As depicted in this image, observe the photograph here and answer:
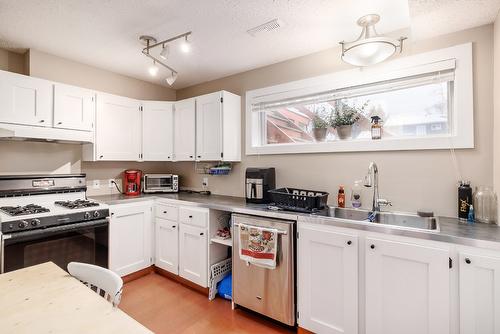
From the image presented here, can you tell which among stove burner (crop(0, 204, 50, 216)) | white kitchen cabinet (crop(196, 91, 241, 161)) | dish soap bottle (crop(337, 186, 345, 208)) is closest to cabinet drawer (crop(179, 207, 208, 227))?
white kitchen cabinet (crop(196, 91, 241, 161))

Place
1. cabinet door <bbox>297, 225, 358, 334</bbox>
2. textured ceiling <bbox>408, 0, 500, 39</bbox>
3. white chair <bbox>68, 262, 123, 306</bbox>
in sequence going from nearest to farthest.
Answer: white chair <bbox>68, 262, 123, 306</bbox>
textured ceiling <bbox>408, 0, 500, 39</bbox>
cabinet door <bbox>297, 225, 358, 334</bbox>

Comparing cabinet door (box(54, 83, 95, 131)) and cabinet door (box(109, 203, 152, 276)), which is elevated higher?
cabinet door (box(54, 83, 95, 131))

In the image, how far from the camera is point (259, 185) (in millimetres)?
2607

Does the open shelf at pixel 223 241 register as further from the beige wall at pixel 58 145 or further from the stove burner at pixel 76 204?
the beige wall at pixel 58 145

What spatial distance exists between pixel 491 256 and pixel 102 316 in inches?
74.2

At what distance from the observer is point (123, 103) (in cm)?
312

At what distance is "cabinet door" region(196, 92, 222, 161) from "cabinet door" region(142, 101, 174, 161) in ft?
1.62

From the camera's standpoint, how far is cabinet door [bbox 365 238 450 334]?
1.49m

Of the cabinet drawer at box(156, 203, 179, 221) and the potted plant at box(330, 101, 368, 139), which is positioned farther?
the cabinet drawer at box(156, 203, 179, 221)

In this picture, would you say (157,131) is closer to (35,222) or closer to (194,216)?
(194,216)

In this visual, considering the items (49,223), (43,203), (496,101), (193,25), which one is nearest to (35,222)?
(49,223)

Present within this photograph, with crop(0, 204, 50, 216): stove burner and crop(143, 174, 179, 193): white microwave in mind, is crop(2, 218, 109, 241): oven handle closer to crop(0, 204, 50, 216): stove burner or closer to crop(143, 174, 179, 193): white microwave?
crop(0, 204, 50, 216): stove burner

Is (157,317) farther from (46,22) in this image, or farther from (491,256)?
(46,22)

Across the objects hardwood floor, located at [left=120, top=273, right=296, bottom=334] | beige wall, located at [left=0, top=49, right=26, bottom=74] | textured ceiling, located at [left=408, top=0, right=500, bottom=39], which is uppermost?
beige wall, located at [left=0, top=49, right=26, bottom=74]
